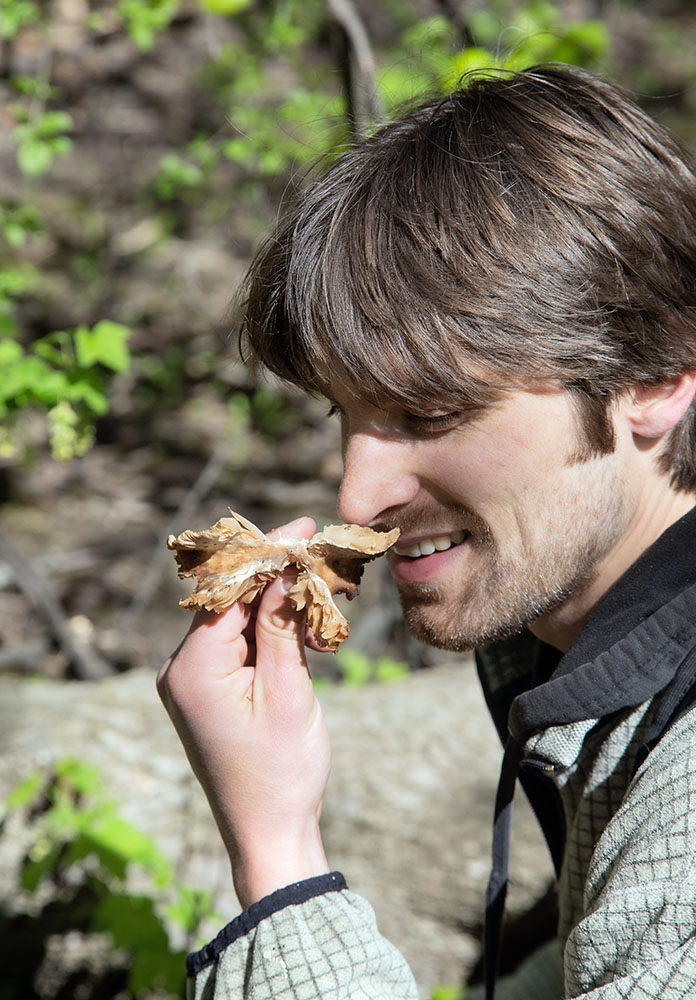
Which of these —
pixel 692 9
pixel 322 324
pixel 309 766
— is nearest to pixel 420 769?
pixel 309 766

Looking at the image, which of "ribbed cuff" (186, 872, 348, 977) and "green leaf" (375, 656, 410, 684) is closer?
"ribbed cuff" (186, 872, 348, 977)

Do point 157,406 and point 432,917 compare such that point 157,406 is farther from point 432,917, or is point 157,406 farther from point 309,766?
point 309,766

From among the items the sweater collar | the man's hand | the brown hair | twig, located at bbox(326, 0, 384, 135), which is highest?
twig, located at bbox(326, 0, 384, 135)

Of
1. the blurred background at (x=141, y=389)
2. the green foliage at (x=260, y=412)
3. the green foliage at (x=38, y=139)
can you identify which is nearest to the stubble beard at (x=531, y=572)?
the blurred background at (x=141, y=389)

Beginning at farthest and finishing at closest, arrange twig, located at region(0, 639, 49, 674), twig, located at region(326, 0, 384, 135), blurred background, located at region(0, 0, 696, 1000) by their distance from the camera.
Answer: twig, located at region(0, 639, 49, 674)
twig, located at region(326, 0, 384, 135)
blurred background, located at region(0, 0, 696, 1000)

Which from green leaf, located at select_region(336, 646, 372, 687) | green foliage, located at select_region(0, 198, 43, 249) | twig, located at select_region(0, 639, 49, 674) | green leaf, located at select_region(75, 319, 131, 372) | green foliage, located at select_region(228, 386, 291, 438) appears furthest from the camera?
green foliage, located at select_region(228, 386, 291, 438)

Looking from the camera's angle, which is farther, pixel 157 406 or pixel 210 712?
pixel 157 406

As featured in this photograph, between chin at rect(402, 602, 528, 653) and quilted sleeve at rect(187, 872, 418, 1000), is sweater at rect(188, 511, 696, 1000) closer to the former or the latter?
quilted sleeve at rect(187, 872, 418, 1000)

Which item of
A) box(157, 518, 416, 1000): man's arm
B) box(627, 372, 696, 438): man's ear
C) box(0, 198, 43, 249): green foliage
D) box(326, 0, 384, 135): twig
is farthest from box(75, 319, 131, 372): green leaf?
box(627, 372, 696, 438): man's ear
